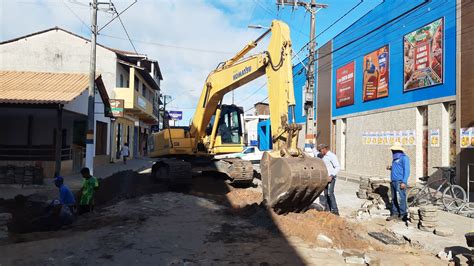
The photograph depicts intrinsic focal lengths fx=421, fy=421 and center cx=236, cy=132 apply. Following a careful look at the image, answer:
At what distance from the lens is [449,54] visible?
15055 millimetres

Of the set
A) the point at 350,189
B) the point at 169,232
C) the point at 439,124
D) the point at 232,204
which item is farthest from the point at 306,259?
the point at 439,124

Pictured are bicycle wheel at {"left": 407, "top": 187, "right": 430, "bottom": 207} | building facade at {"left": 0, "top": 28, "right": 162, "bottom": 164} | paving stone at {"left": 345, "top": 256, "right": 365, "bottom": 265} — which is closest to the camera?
paving stone at {"left": 345, "top": 256, "right": 365, "bottom": 265}

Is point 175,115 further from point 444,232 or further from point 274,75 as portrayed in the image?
point 444,232

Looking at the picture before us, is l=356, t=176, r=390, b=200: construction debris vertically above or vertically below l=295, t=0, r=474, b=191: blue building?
below

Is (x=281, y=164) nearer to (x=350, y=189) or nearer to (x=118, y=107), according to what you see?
(x=350, y=189)

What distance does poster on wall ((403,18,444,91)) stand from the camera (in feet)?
51.4

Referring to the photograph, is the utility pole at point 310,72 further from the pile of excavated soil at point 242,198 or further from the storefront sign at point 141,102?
the storefront sign at point 141,102

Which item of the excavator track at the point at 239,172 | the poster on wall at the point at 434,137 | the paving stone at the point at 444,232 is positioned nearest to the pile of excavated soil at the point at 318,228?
the paving stone at the point at 444,232

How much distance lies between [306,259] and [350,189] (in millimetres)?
9953

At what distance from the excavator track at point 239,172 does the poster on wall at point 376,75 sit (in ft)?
31.5

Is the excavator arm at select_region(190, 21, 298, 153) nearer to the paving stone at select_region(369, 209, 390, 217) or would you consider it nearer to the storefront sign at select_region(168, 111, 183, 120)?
the paving stone at select_region(369, 209, 390, 217)

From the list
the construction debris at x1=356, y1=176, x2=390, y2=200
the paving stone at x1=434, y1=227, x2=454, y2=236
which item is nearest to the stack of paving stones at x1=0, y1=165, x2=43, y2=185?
the construction debris at x1=356, y1=176, x2=390, y2=200

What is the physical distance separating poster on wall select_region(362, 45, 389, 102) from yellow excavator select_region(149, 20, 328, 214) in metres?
9.33

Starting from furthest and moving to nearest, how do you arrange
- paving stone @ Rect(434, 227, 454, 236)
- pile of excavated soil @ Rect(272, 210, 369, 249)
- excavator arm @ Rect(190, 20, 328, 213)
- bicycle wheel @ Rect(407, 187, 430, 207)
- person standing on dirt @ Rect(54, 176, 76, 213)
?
1. bicycle wheel @ Rect(407, 187, 430, 207)
2. person standing on dirt @ Rect(54, 176, 76, 213)
3. paving stone @ Rect(434, 227, 454, 236)
4. excavator arm @ Rect(190, 20, 328, 213)
5. pile of excavated soil @ Rect(272, 210, 369, 249)
